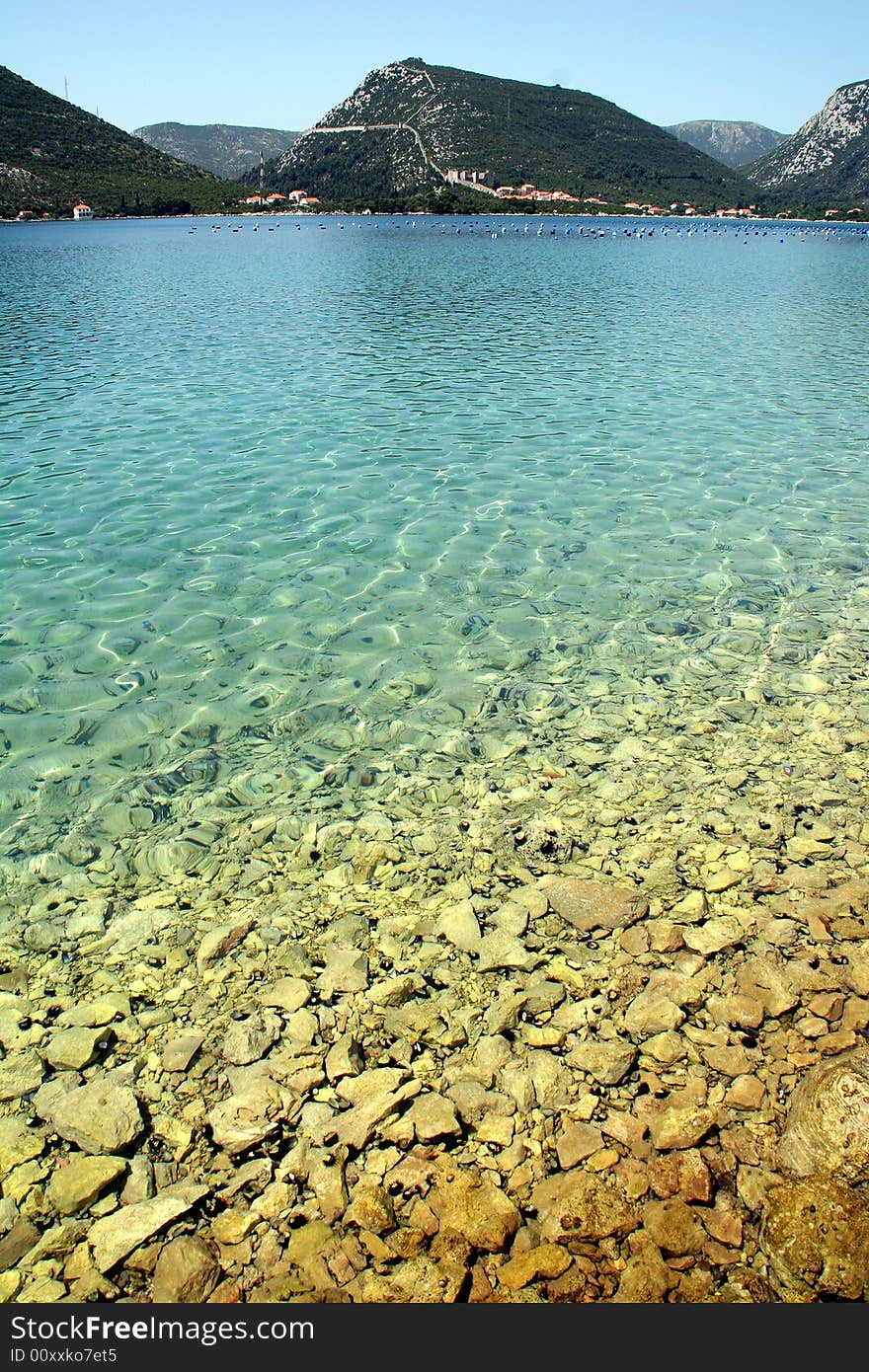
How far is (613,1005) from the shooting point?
13.2 feet

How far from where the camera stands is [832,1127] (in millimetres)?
3154

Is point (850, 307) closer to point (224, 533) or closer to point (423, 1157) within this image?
point (224, 533)

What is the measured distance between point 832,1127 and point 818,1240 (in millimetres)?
430

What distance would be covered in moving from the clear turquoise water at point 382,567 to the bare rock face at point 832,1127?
117 inches

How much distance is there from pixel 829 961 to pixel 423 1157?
7.65 feet

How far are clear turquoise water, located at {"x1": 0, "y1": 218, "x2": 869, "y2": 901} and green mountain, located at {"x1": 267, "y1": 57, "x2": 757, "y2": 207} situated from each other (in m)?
159

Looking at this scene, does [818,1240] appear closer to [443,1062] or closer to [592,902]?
[443,1062]

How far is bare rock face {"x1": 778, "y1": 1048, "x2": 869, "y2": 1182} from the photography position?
307 cm

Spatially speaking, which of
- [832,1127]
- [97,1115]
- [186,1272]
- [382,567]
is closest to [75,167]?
[382,567]

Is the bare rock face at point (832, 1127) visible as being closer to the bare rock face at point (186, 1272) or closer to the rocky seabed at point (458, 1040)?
the rocky seabed at point (458, 1040)

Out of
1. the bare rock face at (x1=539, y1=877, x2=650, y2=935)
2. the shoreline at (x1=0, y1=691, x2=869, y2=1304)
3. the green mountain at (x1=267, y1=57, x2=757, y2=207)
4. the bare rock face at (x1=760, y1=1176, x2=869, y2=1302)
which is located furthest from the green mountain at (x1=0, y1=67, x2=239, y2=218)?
the bare rock face at (x1=760, y1=1176, x2=869, y2=1302)

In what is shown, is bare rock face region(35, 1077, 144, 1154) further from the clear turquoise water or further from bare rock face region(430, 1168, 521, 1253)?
the clear turquoise water

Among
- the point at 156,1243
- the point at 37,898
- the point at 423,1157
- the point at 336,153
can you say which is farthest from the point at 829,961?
the point at 336,153

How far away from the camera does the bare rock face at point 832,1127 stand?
3.07 metres
